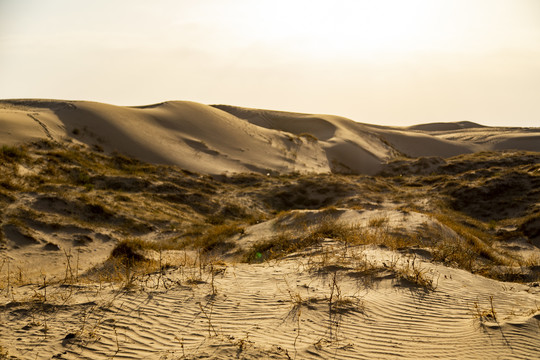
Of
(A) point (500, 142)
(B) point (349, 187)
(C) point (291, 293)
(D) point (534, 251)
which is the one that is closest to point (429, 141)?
(A) point (500, 142)

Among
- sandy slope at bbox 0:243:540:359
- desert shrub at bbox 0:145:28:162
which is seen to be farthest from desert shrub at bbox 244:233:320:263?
desert shrub at bbox 0:145:28:162

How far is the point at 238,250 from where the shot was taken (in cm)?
1058

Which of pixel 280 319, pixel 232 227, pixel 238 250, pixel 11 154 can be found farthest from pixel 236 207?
pixel 280 319

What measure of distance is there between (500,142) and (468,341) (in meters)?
42.1

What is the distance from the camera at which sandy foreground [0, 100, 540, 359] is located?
4.67 m

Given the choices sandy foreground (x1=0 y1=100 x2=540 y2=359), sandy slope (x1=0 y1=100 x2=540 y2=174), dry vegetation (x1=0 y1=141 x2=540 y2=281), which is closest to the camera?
sandy foreground (x1=0 y1=100 x2=540 y2=359)

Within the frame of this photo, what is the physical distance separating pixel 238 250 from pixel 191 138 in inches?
A: 628

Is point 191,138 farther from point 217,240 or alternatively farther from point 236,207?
point 217,240

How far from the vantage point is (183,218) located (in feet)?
47.4

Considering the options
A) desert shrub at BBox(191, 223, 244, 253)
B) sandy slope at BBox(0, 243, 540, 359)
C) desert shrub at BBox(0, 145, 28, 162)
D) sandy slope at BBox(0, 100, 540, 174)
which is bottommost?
desert shrub at BBox(191, 223, 244, 253)

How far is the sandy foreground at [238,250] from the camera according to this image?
15.3 feet

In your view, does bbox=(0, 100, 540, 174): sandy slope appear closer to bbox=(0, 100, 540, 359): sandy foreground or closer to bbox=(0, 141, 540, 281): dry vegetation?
bbox=(0, 100, 540, 359): sandy foreground

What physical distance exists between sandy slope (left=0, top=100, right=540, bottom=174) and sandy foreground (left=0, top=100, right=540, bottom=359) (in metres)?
0.15

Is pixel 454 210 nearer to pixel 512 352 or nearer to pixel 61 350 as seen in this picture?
pixel 512 352
